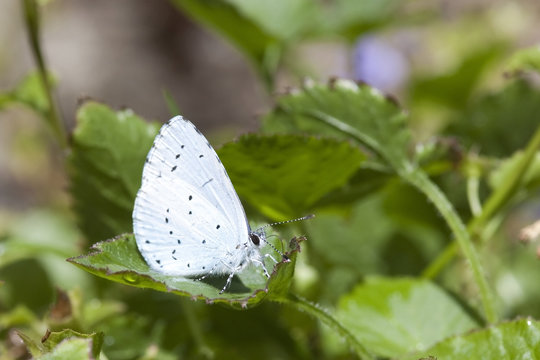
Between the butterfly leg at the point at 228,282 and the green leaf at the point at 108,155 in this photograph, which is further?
the green leaf at the point at 108,155

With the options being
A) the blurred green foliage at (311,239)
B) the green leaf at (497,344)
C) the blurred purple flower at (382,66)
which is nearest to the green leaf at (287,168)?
the blurred green foliage at (311,239)

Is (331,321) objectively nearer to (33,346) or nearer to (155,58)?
(33,346)

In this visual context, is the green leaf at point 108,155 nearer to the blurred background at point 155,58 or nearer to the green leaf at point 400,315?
the green leaf at point 400,315

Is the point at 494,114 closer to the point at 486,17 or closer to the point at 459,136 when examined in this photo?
the point at 459,136

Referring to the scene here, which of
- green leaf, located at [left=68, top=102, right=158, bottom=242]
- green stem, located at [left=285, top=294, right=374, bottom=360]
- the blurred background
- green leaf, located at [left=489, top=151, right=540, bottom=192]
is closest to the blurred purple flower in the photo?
the blurred background

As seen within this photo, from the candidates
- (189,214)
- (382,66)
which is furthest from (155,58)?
(189,214)

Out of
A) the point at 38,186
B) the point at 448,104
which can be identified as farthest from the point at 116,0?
the point at 448,104
